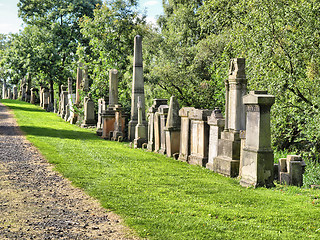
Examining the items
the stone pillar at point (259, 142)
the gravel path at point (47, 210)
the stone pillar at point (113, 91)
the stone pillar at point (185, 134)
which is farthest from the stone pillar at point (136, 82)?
the stone pillar at point (259, 142)

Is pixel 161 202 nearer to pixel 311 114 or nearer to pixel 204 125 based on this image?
pixel 204 125

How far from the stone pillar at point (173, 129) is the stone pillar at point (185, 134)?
1.26 ft

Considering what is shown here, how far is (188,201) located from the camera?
23.1 feet

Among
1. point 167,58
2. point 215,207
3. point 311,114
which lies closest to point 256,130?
point 215,207

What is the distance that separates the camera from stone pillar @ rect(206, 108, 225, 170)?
10.6m

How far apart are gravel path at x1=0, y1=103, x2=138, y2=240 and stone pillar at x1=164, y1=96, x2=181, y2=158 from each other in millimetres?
4150

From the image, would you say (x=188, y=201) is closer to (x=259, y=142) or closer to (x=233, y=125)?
(x=259, y=142)

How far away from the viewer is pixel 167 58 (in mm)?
27359

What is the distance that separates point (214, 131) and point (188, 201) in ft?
13.1

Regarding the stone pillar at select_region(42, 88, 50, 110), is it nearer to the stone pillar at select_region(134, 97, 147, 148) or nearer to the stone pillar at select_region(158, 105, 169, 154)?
the stone pillar at select_region(134, 97, 147, 148)

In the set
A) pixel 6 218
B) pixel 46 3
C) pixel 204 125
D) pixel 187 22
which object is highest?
pixel 46 3

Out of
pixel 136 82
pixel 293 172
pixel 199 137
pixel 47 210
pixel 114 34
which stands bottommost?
pixel 47 210

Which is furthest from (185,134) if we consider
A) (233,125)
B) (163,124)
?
(233,125)

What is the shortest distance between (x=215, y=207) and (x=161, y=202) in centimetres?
90
